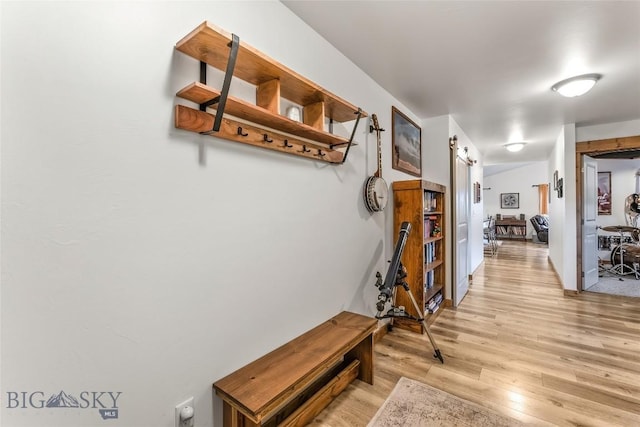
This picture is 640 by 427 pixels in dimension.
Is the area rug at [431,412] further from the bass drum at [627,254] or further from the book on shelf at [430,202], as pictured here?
the bass drum at [627,254]

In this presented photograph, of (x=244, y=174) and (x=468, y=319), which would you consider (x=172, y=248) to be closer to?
(x=244, y=174)

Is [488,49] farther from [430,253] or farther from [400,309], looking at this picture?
[400,309]

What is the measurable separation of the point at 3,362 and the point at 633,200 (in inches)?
356

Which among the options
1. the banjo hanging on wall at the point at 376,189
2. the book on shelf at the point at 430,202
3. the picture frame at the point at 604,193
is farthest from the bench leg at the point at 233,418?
the picture frame at the point at 604,193

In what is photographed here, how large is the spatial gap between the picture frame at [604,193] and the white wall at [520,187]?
345 cm

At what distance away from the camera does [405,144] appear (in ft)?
10.8

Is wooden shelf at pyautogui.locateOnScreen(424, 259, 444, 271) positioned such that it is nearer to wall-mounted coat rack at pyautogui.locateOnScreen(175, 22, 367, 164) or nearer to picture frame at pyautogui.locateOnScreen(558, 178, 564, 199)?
wall-mounted coat rack at pyautogui.locateOnScreen(175, 22, 367, 164)

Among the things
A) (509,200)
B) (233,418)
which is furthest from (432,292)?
(509,200)

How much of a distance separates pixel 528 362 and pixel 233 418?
240 cm

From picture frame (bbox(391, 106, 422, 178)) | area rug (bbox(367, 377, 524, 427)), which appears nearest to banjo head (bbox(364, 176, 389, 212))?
picture frame (bbox(391, 106, 422, 178))

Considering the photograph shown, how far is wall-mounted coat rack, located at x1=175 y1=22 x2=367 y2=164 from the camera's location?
3.84ft

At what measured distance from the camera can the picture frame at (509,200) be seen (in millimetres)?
11126

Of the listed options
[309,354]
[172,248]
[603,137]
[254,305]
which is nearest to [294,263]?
[254,305]

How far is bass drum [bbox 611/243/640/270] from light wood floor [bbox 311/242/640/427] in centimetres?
181
